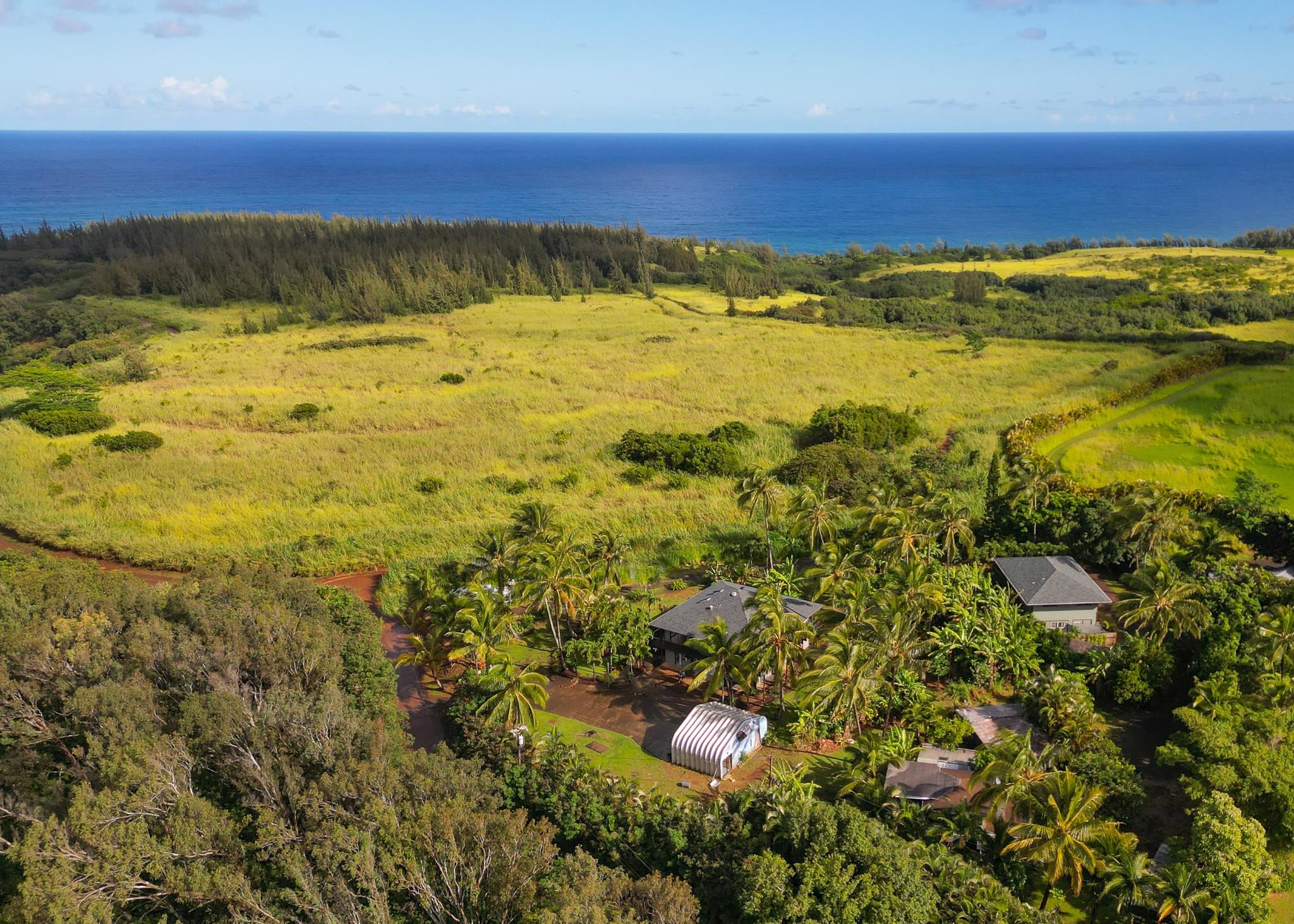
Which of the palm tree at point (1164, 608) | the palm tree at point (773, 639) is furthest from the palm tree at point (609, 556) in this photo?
the palm tree at point (1164, 608)

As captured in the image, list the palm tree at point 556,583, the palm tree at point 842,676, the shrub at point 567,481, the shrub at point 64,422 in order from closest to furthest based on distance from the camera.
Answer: the palm tree at point 842,676, the palm tree at point 556,583, the shrub at point 567,481, the shrub at point 64,422

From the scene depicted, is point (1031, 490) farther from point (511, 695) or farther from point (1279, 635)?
point (511, 695)

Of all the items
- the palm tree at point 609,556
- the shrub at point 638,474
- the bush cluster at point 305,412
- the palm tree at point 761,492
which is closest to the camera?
the palm tree at point 609,556

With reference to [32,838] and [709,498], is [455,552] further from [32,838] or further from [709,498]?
[32,838]

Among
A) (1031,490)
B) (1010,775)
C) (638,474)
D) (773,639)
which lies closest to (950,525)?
(1031,490)

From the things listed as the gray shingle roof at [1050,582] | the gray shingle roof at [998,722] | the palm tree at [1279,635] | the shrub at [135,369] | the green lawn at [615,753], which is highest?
the shrub at [135,369]

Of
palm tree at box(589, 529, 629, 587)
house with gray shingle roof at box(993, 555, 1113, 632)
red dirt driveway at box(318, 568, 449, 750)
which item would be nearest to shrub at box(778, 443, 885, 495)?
house with gray shingle roof at box(993, 555, 1113, 632)

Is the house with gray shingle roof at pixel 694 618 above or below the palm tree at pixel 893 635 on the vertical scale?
below

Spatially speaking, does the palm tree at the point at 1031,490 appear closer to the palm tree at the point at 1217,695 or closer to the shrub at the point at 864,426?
the shrub at the point at 864,426
